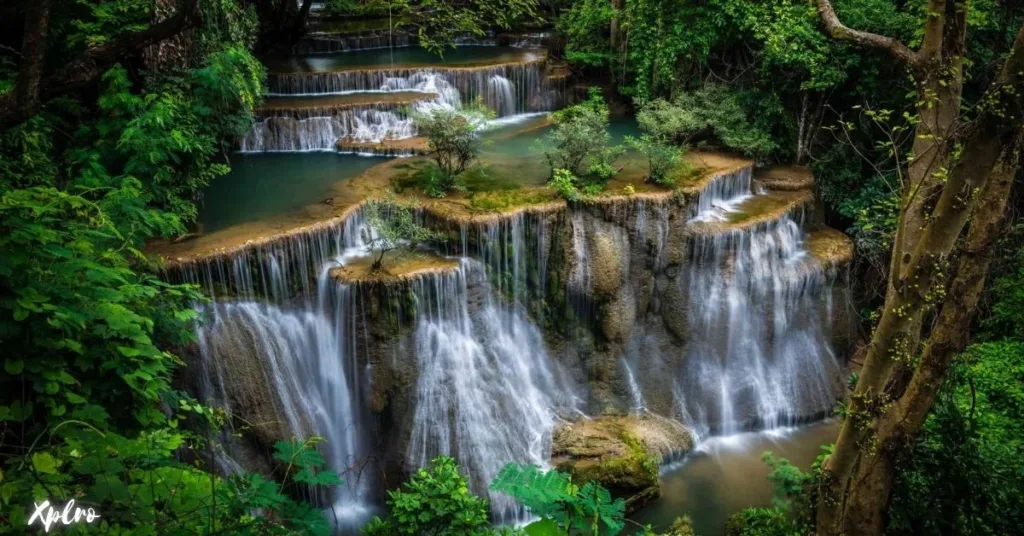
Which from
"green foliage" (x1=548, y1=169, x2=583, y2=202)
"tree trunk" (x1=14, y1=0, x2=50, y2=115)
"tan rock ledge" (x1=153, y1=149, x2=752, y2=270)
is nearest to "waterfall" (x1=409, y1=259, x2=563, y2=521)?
"tan rock ledge" (x1=153, y1=149, x2=752, y2=270)

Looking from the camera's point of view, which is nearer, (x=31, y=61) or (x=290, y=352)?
(x=31, y=61)

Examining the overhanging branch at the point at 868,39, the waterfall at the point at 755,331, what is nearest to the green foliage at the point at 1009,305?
the waterfall at the point at 755,331

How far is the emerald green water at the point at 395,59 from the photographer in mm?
15398

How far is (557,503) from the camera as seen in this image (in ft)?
13.5

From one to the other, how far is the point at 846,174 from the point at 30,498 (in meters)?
11.9

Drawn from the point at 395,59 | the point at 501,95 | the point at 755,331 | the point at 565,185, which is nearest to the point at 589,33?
the point at 501,95

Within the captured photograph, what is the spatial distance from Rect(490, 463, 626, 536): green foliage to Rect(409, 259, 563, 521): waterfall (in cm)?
374

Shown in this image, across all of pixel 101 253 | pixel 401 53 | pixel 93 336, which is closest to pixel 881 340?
pixel 93 336

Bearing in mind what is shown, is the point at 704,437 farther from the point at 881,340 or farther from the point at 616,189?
the point at 881,340

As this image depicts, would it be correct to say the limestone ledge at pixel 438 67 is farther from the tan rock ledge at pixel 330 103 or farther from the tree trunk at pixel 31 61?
the tree trunk at pixel 31 61

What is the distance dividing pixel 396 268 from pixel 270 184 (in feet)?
11.6

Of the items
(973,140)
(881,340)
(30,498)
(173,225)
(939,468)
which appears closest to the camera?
(30,498)

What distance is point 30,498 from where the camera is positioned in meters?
2.76

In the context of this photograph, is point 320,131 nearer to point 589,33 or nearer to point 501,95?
point 501,95
